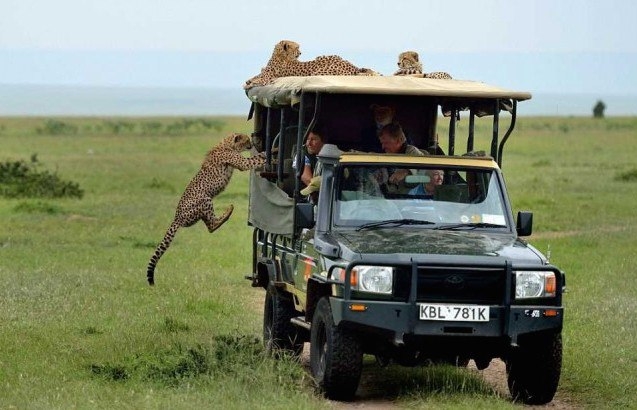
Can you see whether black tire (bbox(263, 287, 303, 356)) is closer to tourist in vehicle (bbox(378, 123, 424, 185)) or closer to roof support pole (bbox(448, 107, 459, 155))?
tourist in vehicle (bbox(378, 123, 424, 185))

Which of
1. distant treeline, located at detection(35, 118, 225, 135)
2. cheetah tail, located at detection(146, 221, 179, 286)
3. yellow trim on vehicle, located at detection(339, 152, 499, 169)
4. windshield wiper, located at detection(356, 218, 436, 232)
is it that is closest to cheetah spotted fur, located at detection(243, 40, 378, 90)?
yellow trim on vehicle, located at detection(339, 152, 499, 169)

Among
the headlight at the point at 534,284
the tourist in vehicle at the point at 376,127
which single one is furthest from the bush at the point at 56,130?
the headlight at the point at 534,284

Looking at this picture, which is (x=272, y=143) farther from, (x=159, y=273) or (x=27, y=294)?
(x=159, y=273)

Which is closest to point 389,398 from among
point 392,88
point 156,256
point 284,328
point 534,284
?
point 534,284

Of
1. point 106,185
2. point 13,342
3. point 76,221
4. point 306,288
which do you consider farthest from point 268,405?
point 106,185

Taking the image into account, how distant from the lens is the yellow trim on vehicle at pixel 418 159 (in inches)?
350

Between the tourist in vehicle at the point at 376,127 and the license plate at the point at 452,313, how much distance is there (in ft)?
8.52

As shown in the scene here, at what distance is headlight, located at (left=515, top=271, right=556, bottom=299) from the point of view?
7.87m

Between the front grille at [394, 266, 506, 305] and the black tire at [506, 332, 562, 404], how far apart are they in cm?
34

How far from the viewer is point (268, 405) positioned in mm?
7688

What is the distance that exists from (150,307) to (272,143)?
208 centimetres

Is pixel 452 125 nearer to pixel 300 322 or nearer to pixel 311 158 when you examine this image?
pixel 311 158

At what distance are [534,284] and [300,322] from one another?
71.1 inches

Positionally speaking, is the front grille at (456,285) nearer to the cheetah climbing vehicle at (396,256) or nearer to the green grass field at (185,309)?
the cheetah climbing vehicle at (396,256)
